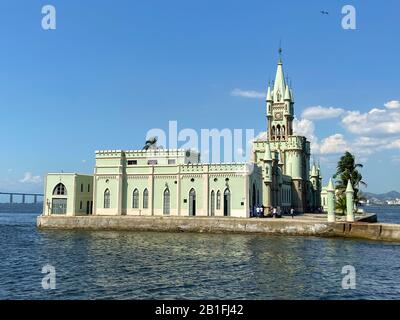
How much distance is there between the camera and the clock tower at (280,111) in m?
86.1

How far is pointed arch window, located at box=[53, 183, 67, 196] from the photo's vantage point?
64.4 m

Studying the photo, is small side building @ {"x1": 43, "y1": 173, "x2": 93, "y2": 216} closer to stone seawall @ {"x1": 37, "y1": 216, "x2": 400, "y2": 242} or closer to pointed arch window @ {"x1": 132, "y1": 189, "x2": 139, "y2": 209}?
stone seawall @ {"x1": 37, "y1": 216, "x2": 400, "y2": 242}

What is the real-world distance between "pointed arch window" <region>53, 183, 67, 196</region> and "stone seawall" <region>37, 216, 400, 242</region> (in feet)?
13.4

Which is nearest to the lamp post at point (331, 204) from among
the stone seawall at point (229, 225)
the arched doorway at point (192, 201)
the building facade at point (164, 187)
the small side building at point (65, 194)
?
the stone seawall at point (229, 225)

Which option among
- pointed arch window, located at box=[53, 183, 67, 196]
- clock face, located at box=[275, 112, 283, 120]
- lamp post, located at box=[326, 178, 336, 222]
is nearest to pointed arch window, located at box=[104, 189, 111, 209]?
pointed arch window, located at box=[53, 183, 67, 196]

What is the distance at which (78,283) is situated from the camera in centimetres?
2492

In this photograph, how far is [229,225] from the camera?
173 ft

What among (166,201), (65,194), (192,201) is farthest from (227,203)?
(65,194)

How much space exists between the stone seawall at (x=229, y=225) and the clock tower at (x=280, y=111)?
3561cm

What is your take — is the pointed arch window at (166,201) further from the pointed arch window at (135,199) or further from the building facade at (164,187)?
the pointed arch window at (135,199)

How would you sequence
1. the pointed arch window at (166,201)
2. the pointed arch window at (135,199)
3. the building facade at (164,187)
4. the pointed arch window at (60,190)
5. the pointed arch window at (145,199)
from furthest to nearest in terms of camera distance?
the pointed arch window at (60,190) → the pointed arch window at (135,199) → the pointed arch window at (145,199) → the pointed arch window at (166,201) → the building facade at (164,187)

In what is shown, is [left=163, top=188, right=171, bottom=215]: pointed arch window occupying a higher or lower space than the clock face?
lower

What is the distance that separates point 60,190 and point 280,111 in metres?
44.3
